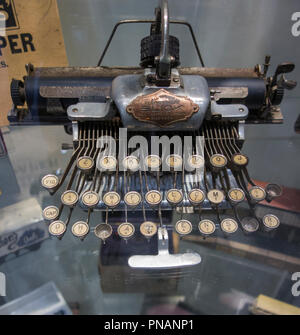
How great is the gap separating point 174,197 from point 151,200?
0.13 m

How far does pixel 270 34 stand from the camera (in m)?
3.01

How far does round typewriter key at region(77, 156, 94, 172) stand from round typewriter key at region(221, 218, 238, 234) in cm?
82

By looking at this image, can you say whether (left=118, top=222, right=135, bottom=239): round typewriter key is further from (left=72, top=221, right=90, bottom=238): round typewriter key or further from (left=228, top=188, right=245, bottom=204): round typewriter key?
(left=228, top=188, right=245, bottom=204): round typewriter key

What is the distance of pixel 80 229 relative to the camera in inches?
65.2

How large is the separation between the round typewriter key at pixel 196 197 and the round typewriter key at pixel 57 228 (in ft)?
2.34

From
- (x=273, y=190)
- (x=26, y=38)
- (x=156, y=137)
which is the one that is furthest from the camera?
(x=26, y=38)

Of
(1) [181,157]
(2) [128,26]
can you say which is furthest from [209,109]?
(2) [128,26]

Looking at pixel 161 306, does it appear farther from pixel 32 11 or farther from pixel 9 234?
pixel 32 11

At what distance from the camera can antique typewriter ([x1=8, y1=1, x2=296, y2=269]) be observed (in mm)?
1632

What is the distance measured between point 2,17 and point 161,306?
251 centimetres
